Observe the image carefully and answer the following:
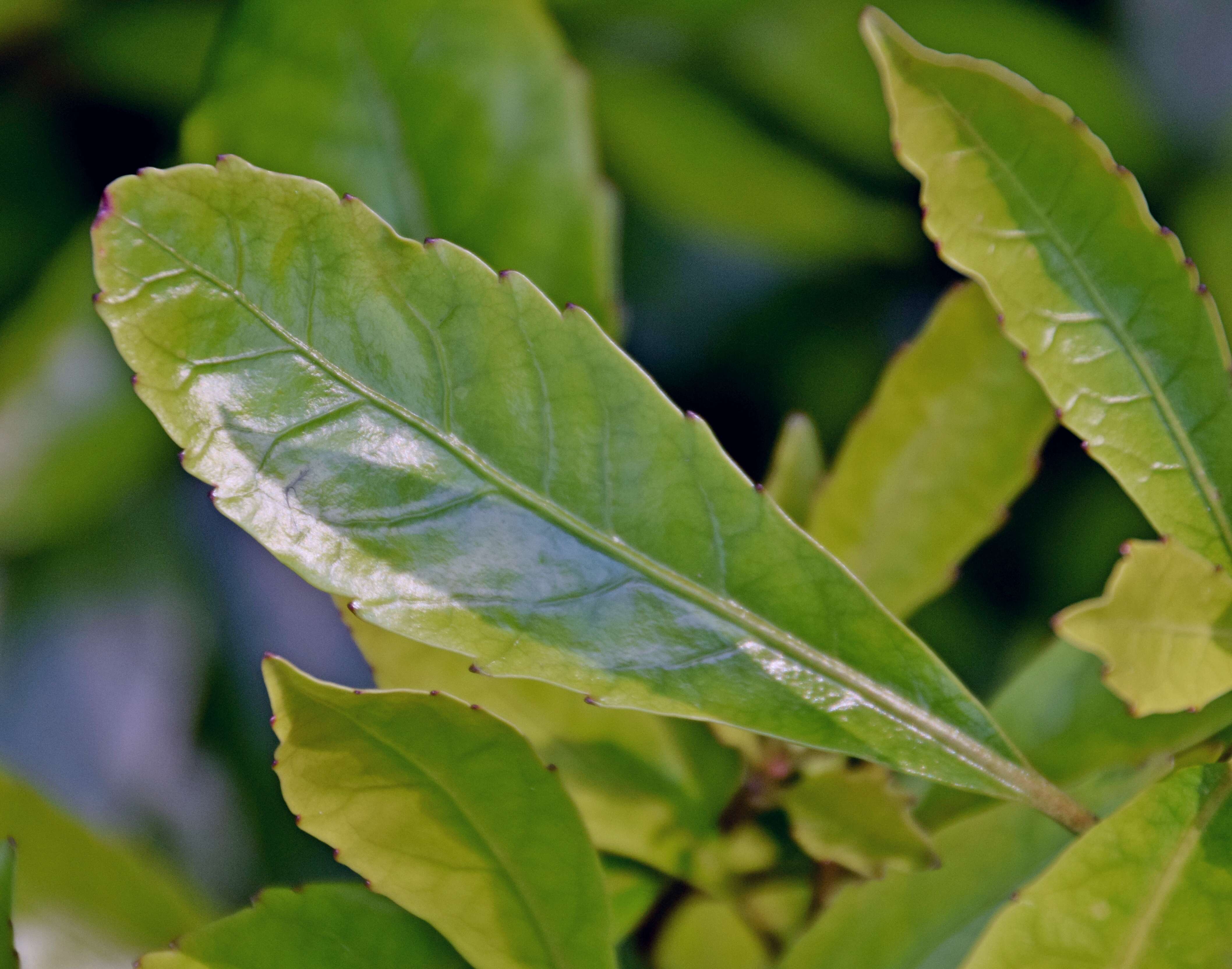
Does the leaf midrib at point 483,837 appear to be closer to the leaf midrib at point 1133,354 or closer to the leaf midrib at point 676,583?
the leaf midrib at point 676,583

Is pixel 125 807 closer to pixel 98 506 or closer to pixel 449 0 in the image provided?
pixel 98 506

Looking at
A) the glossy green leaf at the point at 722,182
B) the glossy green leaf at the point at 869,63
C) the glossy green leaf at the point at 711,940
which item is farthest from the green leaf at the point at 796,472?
the glossy green leaf at the point at 869,63

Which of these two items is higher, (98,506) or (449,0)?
(449,0)

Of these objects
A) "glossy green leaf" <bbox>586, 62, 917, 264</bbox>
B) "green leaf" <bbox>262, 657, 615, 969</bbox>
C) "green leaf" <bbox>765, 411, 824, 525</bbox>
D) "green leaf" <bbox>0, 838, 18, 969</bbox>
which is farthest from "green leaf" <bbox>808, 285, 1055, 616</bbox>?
"green leaf" <bbox>0, 838, 18, 969</bbox>

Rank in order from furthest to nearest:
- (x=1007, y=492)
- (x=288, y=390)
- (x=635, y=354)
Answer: (x=635, y=354) < (x=1007, y=492) < (x=288, y=390)

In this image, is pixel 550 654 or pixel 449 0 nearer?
pixel 550 654

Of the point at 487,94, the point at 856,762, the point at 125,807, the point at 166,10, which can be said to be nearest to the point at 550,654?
the point at 856,762
